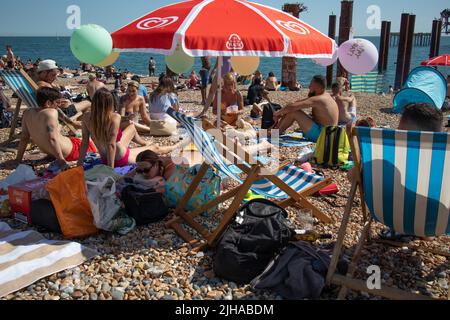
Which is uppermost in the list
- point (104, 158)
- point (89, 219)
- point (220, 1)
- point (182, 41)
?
point (220, 1)

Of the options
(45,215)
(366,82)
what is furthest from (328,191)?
(366,82)

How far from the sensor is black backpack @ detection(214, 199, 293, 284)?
2510 mm

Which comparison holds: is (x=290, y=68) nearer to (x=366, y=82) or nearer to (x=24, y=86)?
(x=366, y=82)

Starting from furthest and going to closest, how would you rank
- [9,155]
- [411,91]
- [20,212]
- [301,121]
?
[411,91], [301,121], [9,155], [20,212]

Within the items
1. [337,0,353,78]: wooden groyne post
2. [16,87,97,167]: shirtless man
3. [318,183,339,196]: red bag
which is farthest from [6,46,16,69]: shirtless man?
[318,183,339,196]: red bag

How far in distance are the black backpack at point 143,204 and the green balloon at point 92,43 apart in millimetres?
1469

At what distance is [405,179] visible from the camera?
237cm

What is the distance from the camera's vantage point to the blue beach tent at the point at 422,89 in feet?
28.5

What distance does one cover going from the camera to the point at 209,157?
302cm

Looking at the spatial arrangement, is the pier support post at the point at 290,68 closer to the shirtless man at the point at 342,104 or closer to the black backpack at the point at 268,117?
the shirtless man at the point at 342,104
